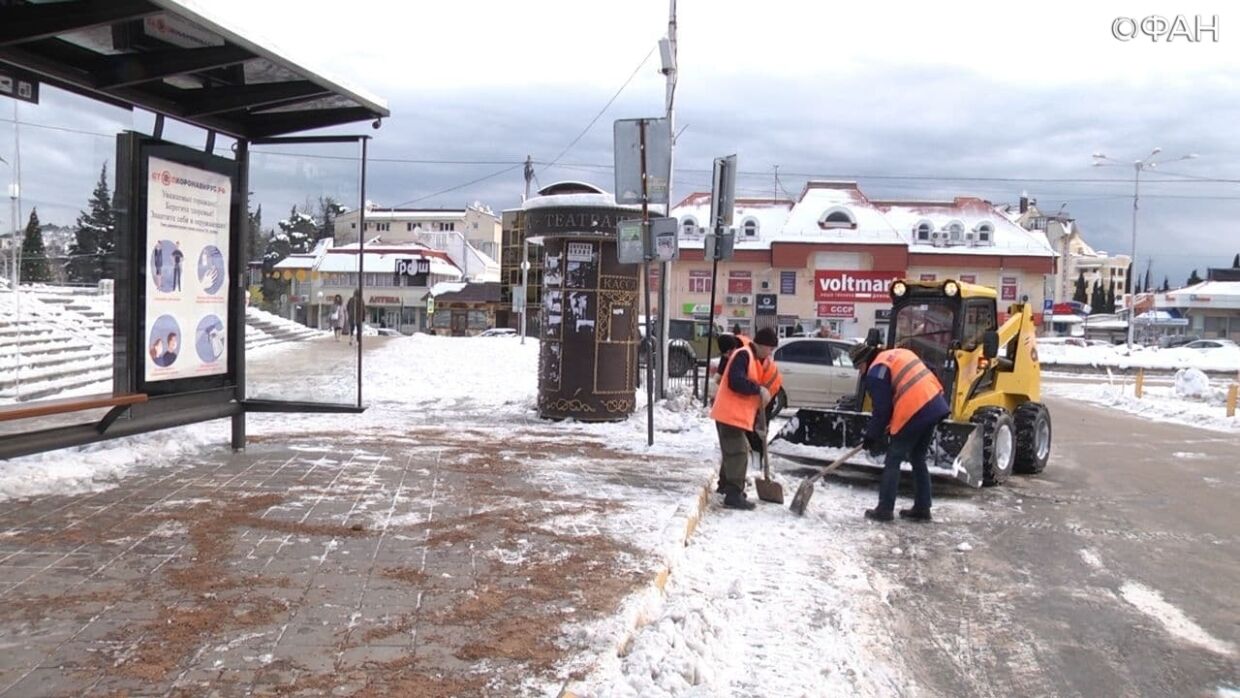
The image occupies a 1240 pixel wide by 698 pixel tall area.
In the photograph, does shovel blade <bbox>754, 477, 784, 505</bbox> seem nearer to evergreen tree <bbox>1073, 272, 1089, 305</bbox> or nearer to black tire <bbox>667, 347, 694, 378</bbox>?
black tire <bbox>667, 347, 694, 378</bbox>

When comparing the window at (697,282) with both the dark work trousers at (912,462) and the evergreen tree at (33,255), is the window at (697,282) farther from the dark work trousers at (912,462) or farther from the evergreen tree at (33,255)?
the evergreen tree at (33,255)

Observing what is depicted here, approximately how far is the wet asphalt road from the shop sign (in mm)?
40983

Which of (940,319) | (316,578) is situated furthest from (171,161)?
(940,319)

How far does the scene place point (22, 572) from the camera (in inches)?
199

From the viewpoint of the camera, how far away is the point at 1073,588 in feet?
20.8

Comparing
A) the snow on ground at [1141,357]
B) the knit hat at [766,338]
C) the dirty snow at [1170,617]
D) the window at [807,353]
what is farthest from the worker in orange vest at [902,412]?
the snow on ground at [1141,357]

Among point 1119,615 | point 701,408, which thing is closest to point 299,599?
point 1119,615

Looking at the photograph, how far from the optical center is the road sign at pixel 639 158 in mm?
10227

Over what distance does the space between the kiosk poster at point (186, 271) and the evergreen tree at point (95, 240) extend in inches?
11.8

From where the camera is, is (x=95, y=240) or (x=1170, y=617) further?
(x=95, y=240)

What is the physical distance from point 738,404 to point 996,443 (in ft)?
11.8

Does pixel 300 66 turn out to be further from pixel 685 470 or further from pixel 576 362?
pixel 576 362

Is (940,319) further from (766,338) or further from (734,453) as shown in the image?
(734,453)

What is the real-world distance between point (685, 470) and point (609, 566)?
12.3ft
